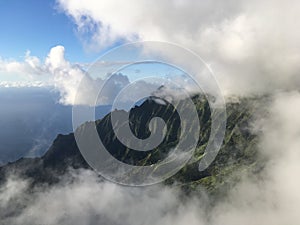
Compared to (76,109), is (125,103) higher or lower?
higher

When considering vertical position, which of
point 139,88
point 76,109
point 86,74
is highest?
point 139,88

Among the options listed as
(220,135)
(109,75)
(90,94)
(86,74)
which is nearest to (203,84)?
(220,135)

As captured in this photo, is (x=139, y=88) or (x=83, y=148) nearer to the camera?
(x=83, y=148)

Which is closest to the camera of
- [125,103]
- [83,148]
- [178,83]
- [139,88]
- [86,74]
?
[86,74]

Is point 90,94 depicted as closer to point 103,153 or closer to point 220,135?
point 103,153

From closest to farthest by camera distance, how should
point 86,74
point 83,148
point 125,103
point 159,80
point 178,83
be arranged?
1. point 86,74
2. point 83,148
3. point 159,80
4. point 178,83
5. point 125,103

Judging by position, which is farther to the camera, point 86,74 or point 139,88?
point 139,88

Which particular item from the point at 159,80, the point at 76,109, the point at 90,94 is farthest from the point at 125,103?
the point at 76,109

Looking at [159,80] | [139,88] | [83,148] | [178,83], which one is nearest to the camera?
[83,148]

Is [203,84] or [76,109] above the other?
[203,84]

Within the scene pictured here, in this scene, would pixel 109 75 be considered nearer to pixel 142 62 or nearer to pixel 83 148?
pixel 142 62
